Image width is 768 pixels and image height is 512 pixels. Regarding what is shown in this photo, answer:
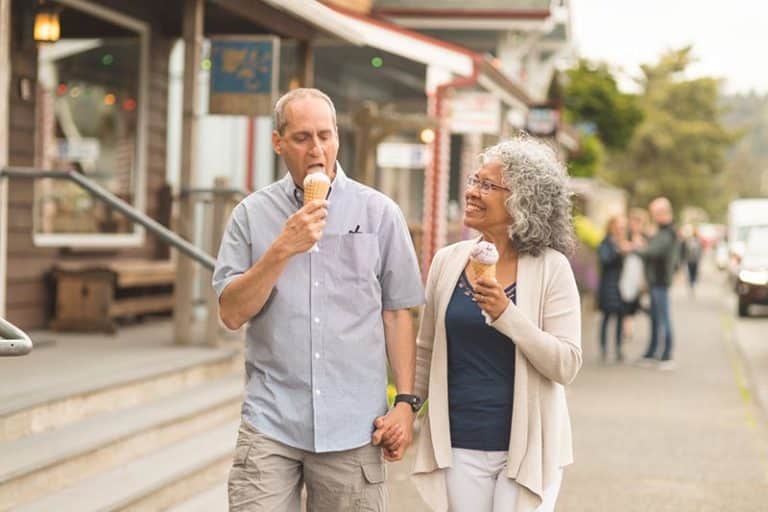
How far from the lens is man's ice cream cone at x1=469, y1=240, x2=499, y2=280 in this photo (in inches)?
145

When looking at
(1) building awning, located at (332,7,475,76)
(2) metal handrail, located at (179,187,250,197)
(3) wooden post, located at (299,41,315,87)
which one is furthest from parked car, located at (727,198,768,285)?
(2) metal handrail, located at (179,187,250,197)

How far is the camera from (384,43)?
43.2 feet

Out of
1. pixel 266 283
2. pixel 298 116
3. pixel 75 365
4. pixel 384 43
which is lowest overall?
pixel 75 365

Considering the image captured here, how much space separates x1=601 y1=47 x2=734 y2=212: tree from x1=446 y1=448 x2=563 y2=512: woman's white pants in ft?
193

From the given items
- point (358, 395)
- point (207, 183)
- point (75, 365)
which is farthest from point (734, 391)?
point (358, 395)

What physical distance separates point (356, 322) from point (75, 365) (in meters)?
4.80

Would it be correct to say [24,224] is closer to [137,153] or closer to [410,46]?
[137,153]

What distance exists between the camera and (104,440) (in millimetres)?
6559

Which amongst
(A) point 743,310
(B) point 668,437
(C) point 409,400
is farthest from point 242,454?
(A) point 743,310

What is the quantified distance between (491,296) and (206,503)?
3.49 meters

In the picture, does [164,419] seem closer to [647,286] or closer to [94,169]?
[94,169]

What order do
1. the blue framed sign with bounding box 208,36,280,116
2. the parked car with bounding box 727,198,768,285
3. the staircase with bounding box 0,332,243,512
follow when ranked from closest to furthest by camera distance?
the staircase with bounding box 0,332,243,512, the blue framed sign with bounding box 208,36,280,116, the parked car with bounding box 727,198,768,285

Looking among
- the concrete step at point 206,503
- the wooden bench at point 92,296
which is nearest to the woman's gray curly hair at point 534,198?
the concrete step at point 206,503

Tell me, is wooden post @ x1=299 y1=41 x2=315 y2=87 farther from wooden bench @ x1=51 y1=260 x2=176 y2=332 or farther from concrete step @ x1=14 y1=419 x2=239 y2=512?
concrete step @ x1=14 y1=419 x2=239 y2=512
